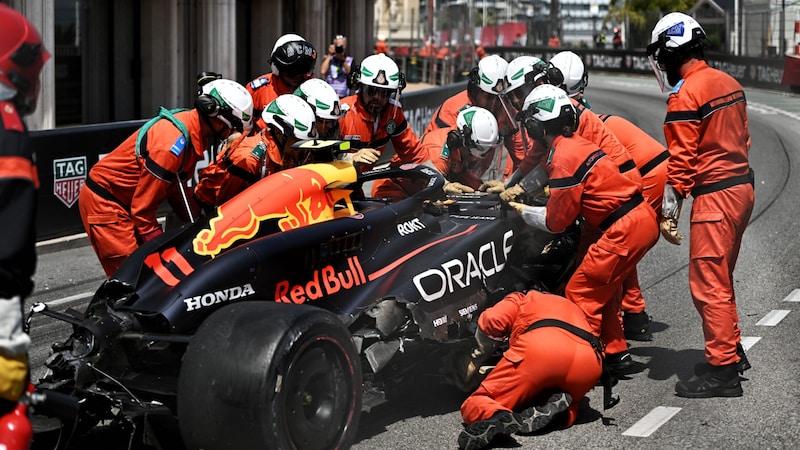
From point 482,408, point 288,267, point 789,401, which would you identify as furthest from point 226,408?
point 789,401

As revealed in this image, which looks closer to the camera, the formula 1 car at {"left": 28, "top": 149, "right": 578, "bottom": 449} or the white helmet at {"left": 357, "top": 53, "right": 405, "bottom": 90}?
the formula 1 car at {"left": 28, "top": 149, "right": 578, "bottom": 449}

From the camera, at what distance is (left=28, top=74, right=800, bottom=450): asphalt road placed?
6.02 m

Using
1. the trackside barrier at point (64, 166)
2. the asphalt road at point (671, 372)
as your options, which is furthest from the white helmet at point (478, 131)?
the trackside barrier at point (64, 166)

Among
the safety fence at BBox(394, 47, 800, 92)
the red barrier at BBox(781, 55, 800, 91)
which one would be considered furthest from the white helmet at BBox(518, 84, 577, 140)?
the red barrier at BBox(781, 55, 800, 91)

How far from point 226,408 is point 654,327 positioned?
177 inches

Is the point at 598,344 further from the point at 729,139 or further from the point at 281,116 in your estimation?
the point at 281,116

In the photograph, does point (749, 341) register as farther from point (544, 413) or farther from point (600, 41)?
point (600, 41)

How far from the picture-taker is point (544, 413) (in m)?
6.02

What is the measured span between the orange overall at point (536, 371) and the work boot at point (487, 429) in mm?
102

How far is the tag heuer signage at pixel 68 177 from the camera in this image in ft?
37.6

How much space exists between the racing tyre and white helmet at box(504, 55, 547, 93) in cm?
337

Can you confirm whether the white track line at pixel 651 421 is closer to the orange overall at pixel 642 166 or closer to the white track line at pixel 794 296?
the orange overall at pixel 642 166

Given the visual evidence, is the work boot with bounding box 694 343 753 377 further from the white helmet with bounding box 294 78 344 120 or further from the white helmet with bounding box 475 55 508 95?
the white helmet with bounding box 475 55 508 95

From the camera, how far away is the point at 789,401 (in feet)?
21.6
